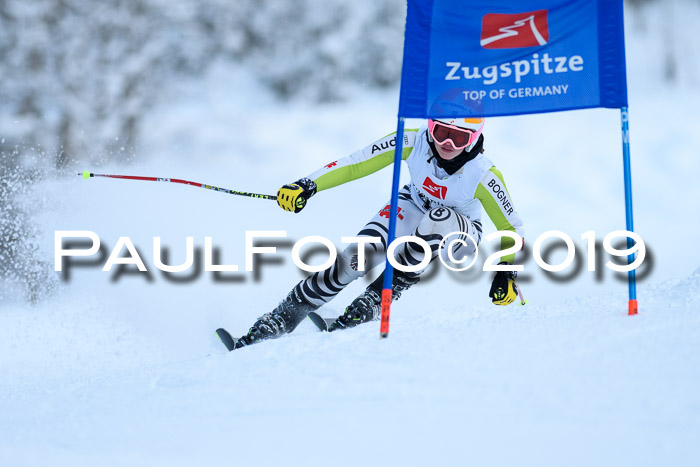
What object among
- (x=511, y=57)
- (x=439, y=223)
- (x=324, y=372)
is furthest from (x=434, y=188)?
(x=324, y=372)

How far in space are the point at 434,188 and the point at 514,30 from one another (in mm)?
1273

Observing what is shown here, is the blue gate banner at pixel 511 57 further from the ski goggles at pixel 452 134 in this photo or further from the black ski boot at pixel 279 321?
the black ski boot at pixel 279 321

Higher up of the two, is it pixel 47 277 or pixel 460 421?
pixel 47 277

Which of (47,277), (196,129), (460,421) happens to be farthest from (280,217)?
(196,129)

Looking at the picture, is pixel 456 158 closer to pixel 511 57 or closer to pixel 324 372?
pixel 511 57

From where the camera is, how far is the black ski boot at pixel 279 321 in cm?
448

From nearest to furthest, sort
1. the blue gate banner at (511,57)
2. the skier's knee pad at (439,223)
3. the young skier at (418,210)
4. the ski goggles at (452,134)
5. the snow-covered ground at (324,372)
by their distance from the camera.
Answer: the snow-covered ground at (324,372)
the blue gate banner at (511,57)
the ski goggles at (452,134)
the young skier at (418,210)
the skier's knee pad at (439,223)

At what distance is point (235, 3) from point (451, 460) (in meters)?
18.8

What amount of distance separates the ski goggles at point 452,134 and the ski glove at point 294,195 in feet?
2.58

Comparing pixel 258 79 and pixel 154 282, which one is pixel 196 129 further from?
pixel 154 282

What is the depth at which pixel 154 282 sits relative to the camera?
7031 millimetres

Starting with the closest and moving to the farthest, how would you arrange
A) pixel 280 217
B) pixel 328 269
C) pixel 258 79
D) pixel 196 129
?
pixel 328 269, pixel 280 217, pixel 196 129, pixel 258 79

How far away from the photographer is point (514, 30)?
11.5 ft

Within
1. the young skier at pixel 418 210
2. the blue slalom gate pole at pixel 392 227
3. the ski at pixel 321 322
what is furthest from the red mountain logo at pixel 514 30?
the ski at pixel 321 322
